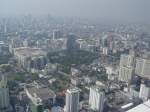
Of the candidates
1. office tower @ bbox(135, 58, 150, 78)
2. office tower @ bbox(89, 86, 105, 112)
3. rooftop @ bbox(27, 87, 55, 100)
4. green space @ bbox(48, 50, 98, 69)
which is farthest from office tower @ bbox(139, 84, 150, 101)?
green space @ bbox(48, 50, 98, 69)

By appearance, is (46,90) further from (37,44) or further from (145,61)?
(37,44)

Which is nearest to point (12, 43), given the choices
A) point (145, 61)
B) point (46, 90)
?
point (46, 90)

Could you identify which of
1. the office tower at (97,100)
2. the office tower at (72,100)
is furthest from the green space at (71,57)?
the office tower at (72,100)

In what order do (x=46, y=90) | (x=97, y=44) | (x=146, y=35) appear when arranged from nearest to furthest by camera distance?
(x=46, y=90) → (x=97, y=44) → (x=146, y=35)

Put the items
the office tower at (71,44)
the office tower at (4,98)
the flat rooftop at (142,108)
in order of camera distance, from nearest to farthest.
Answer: the flat rooftop at (142,108)
the office tower at (4,98)
the office tower at (71,44)

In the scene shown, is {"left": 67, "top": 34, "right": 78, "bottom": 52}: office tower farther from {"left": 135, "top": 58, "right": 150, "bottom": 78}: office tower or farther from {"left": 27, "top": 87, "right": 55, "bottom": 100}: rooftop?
{"left": 27, "top": 87, "right": 55, "bottom": 100}: rooftop

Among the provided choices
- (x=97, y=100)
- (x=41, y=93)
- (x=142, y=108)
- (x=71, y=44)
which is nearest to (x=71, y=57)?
(x=71, y=44)

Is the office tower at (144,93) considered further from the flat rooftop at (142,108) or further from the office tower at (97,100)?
the flat rooftop at (142,108)

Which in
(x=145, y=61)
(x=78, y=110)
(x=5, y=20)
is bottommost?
(x=78, y=110)
